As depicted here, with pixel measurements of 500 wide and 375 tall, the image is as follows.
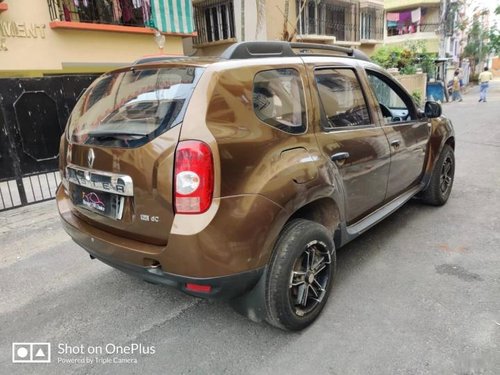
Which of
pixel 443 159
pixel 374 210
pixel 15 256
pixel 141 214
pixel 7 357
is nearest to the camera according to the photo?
pixel 141 214

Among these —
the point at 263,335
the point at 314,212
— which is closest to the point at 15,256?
the point at 263,335

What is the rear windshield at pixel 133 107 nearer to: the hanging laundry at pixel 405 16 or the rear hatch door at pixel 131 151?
the rear hatch door at pixel 131 151

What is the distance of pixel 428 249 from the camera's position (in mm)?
3793

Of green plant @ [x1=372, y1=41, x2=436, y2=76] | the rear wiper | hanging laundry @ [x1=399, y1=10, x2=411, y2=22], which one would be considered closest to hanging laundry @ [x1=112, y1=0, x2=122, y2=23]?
the rear wiper

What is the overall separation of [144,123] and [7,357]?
1.77 metres

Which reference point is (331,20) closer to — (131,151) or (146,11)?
(146,11)

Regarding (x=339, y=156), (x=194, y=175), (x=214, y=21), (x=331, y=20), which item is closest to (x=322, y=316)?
(x=339, y=156)

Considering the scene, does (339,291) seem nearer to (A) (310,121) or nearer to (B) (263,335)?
(B) (263,335)

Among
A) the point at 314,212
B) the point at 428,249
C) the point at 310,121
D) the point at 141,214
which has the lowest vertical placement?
the point at 428,249

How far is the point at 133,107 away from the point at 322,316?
6.27 ft

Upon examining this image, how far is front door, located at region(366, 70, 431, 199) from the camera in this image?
3658mm

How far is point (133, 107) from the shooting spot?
247cm

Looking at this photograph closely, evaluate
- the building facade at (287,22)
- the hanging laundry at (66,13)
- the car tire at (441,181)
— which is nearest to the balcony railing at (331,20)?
the building facade at (287,22)

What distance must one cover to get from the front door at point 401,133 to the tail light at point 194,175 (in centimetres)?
206
